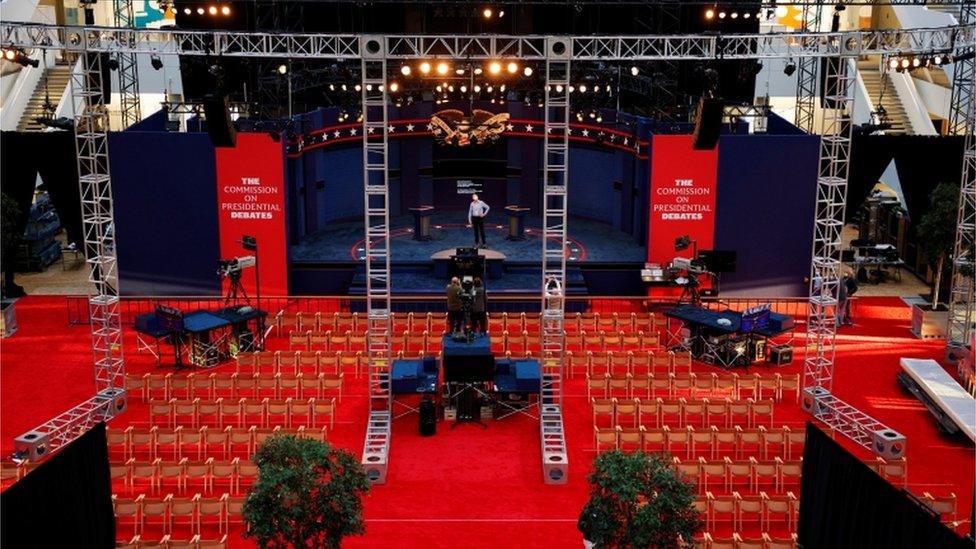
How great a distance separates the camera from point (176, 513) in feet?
47.8

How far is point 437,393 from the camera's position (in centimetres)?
1978

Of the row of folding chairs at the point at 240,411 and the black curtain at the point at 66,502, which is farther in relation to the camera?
the row of folding chairs at the point at 240,411

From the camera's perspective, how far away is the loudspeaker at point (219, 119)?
20.8 m

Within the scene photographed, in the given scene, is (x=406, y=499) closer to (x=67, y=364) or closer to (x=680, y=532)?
(x=680, y=532)

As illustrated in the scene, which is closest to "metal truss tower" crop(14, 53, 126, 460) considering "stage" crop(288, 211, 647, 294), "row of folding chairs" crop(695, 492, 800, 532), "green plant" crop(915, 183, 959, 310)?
"stage" crop(288, 211, 647, 294)

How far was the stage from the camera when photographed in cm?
2683

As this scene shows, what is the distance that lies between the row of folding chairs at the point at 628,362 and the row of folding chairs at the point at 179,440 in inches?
232

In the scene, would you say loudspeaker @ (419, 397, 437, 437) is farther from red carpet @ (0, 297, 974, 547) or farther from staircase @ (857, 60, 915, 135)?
staircase @ (857, 60, 915, 135)

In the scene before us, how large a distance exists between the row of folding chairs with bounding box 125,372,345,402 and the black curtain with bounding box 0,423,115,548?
562 cm

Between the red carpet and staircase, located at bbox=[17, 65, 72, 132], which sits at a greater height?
staircase, located at bbox=[17, 65, 72, 132]

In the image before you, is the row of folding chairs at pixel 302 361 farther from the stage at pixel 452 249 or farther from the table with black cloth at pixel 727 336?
the table with black cloth at pixel 727 336

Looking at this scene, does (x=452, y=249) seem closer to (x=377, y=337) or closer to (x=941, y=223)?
(x=377, y=337)

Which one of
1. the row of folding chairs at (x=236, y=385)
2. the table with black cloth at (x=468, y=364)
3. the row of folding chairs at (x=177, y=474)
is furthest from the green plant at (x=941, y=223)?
the row of folding chairs at (x=177, y=474)

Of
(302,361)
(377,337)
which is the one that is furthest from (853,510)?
(302,361)
